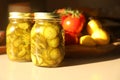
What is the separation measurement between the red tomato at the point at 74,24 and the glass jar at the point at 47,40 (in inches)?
6.5

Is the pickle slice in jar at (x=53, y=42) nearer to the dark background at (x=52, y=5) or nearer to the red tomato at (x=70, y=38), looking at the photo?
the red tomato at (x=70, y=38)

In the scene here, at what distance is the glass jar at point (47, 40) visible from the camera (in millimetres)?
714

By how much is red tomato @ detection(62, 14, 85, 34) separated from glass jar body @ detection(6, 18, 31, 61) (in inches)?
6.0

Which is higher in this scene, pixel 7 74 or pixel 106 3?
pixel 106 3

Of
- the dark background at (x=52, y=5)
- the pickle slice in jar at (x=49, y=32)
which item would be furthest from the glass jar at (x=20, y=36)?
the dark background at (x=52, y=5)

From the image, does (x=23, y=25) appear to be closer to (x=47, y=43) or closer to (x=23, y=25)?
(x=23, y=25)

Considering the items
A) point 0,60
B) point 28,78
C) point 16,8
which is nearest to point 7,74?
point 28,78

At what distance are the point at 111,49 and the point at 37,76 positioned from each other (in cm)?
32

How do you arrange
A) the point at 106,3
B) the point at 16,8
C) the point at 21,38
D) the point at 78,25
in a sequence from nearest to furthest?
the point at 21,38 → the point at 78,25 → the point at 16,8 → the point at 106,3

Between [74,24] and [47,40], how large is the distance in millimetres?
201

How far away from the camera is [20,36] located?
0.79m

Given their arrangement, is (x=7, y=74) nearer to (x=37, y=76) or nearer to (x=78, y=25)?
(x=37, y=76)

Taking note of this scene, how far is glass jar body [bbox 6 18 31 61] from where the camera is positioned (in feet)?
A: 2.59

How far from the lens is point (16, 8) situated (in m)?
1.17
